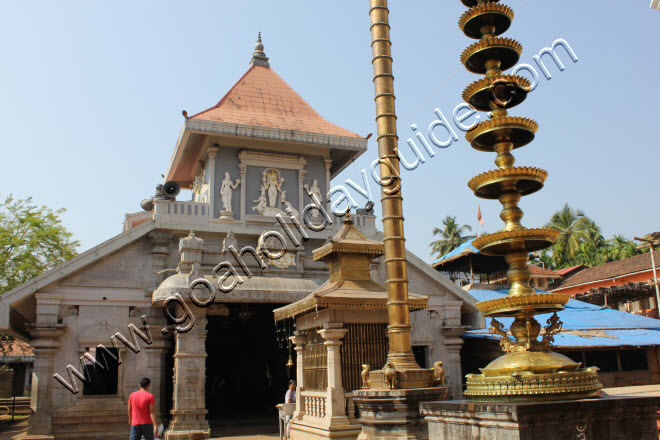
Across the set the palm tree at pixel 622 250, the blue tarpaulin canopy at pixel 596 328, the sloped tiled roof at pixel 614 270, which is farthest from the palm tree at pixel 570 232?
the blue tarpaulin canopy at pixel 596 328

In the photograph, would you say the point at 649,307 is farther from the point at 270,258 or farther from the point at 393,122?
the point at 393,122

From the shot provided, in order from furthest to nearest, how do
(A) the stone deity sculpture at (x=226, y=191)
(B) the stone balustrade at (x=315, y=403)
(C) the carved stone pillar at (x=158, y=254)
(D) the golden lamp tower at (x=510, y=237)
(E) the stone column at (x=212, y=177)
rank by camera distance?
(A) the stone deity sculpture at (x=226, y=191), (E) the stone column at (x=212, y=177), (C) the carved stone pillar at (x=158, y=254), (B) the stone balustrade at (x=315, y=403), (D) the golden lamp tower at (x=510, y=237)

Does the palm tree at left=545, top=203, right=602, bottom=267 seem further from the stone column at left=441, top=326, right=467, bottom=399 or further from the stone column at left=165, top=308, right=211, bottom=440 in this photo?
the stone column at left=165, top=308, right=211, bottom=440

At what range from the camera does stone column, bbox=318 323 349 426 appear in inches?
400

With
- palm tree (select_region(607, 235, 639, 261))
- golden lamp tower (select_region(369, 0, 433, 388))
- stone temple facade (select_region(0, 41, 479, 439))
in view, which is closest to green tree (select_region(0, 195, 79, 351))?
stone temple facade (select_region(0, 41, 479, 439))

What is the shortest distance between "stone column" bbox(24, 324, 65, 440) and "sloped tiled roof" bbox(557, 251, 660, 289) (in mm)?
28872

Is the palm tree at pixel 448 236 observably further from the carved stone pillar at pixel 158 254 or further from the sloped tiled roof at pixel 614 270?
the carved stone pillar at pixel 158 254

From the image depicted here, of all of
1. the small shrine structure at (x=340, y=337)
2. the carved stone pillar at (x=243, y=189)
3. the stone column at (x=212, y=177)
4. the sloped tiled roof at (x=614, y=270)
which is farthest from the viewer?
the sloped tiled roof at (x=614, y=270)

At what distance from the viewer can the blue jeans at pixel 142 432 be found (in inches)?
336

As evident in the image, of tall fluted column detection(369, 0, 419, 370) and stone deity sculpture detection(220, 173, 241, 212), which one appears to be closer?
tall fluted column detection(369, 0, 419, 370)

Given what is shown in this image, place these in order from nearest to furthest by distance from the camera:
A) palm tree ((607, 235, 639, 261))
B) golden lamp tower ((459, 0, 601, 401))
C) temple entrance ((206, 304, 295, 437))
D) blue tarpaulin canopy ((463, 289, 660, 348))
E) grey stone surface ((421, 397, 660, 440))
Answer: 1. grey stone surface ((421, 397, 660, 440))
2. golden lamp tower ((459, 0, 601, 401))
3. temple entrance ((206, 304, 295, 437))
4. blue tarpaulin canopy ((463, 289, 660, 348))
5. palm tree ((607, 235, 639, 261))

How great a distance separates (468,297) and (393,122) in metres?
11.0

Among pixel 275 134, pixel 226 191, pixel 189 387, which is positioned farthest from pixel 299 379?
pixel 275 134

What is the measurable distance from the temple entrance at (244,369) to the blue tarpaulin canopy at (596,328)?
6732mm
